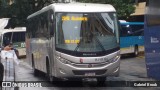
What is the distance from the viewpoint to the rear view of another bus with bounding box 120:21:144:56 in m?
30.1

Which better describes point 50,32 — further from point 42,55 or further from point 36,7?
point 36,7

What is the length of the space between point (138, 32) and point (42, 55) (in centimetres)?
1502

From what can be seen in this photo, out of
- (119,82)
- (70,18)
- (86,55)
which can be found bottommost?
(119,82)

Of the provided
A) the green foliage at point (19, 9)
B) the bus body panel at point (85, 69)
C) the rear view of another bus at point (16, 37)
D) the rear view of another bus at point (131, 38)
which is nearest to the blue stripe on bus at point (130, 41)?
the rear view of another bus at point (131, 38)

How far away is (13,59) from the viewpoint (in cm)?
1241

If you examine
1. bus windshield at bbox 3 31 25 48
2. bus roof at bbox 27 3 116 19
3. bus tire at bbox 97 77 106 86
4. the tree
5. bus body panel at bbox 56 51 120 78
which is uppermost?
bus roof at bbox 27 3 116 19

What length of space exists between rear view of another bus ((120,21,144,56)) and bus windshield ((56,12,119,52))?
1424cm

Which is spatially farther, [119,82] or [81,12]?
[119,82]

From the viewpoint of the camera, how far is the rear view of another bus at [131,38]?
30.1m

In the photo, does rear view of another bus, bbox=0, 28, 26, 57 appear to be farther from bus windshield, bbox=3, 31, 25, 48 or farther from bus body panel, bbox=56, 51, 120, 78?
bus body panel, bbox=56, 51, 120, 78

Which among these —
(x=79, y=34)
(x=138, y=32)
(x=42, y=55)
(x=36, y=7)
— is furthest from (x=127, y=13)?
(x=79, y=34)

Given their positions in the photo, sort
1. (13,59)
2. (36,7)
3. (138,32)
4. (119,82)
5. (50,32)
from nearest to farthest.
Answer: (13,59)
(50,32)
(119,82)
(138,32)
(36,7)

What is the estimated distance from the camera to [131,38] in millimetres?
30781

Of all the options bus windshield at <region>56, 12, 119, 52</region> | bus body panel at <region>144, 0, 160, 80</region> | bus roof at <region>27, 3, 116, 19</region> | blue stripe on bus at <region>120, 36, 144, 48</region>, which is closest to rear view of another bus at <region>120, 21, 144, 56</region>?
blue stripe on bus at <region>120, 36, 144, 48</region>
